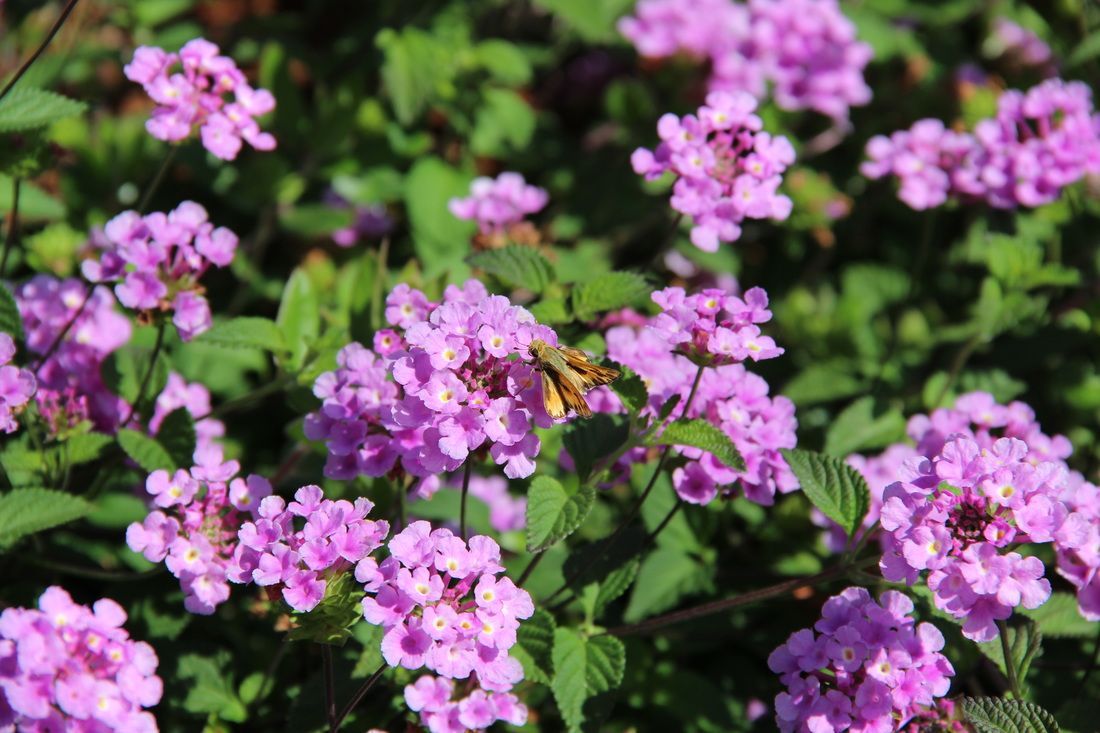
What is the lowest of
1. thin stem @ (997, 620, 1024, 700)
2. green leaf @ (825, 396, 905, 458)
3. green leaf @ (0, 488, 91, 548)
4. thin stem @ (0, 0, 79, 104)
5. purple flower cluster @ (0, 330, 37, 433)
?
green leaf @ (825, 396, 905, 458)

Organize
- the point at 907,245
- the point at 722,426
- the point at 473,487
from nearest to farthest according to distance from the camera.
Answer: the point at 722,426 → the point at 473,487 → the point at 907,245

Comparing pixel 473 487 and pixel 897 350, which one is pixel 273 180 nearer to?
pixel 473 487

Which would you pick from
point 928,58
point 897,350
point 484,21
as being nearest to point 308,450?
point 897,350

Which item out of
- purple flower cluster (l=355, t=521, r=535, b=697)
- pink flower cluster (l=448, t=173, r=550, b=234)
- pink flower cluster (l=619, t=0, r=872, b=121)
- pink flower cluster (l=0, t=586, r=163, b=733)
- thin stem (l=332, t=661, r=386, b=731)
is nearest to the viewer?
pink flower cluster (l=0, t=586, r=163, b=733)

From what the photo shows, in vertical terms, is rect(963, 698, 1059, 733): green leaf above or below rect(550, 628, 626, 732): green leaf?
above

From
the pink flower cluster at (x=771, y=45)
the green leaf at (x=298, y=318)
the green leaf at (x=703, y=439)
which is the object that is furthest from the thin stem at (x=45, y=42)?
the pink flower cluster at (x=771, y=45)

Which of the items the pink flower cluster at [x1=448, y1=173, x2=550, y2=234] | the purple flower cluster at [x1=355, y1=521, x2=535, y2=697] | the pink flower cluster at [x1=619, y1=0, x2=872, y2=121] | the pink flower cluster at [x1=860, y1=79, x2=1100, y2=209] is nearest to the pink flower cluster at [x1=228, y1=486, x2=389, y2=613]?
the purple flower cluster at [x1=355, y1=521, x2=535, y2=697]

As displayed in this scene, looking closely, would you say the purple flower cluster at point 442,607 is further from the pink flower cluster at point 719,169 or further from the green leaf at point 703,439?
the pink flower cluster at point 719,169

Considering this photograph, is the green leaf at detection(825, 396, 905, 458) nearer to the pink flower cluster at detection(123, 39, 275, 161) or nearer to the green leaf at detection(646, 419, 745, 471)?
the green leaf at detection(646, 419, 745, 471)
